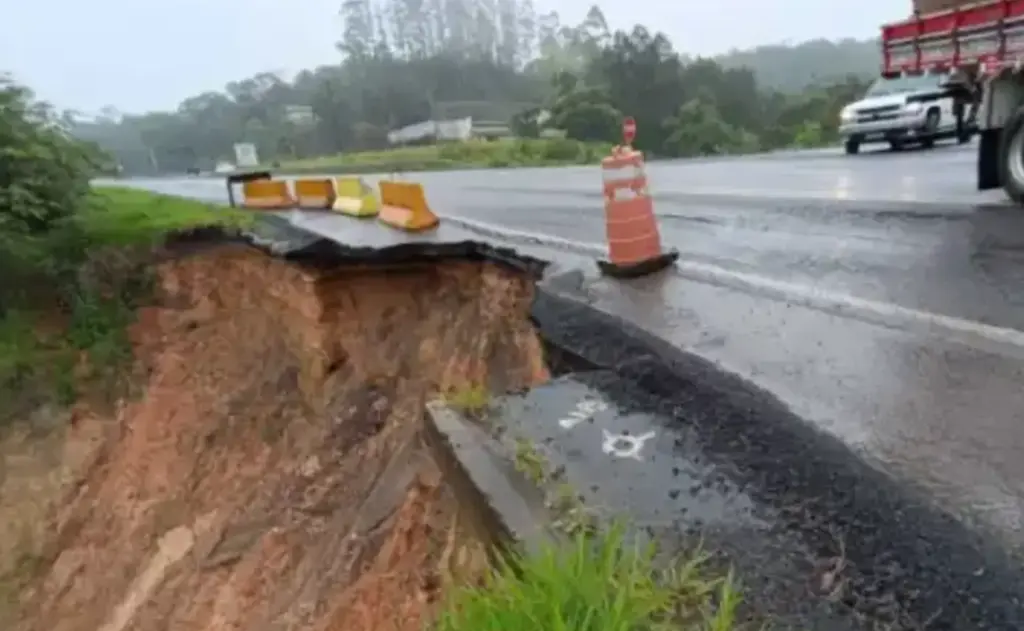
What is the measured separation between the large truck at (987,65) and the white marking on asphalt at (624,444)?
5720 mm

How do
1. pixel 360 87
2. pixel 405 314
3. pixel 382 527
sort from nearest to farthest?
1. pixel 382 527
2. pixel 405 314
3. pixel 360 87

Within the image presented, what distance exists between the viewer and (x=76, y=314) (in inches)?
573

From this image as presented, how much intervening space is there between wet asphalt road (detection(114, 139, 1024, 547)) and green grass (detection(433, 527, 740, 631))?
86 cm

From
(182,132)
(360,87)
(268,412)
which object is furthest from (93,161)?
(182,132)

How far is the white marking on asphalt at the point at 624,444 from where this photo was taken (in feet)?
13.0

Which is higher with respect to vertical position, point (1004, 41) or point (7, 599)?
point (1004, 41)

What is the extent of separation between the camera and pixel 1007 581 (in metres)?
2.54

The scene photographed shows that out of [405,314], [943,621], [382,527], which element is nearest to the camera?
[943,621]

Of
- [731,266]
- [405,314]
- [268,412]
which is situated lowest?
[268,412]

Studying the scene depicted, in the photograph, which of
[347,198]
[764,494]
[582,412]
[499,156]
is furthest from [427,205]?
[499,156]

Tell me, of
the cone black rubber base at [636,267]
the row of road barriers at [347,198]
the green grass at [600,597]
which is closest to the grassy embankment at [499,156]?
the row of road barriers at [347,198]

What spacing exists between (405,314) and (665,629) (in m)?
8.42

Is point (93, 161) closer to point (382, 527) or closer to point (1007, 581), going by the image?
point (382, 527)

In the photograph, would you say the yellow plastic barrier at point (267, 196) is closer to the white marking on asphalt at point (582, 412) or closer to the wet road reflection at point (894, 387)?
the wet road reflection at point (894, 387)
